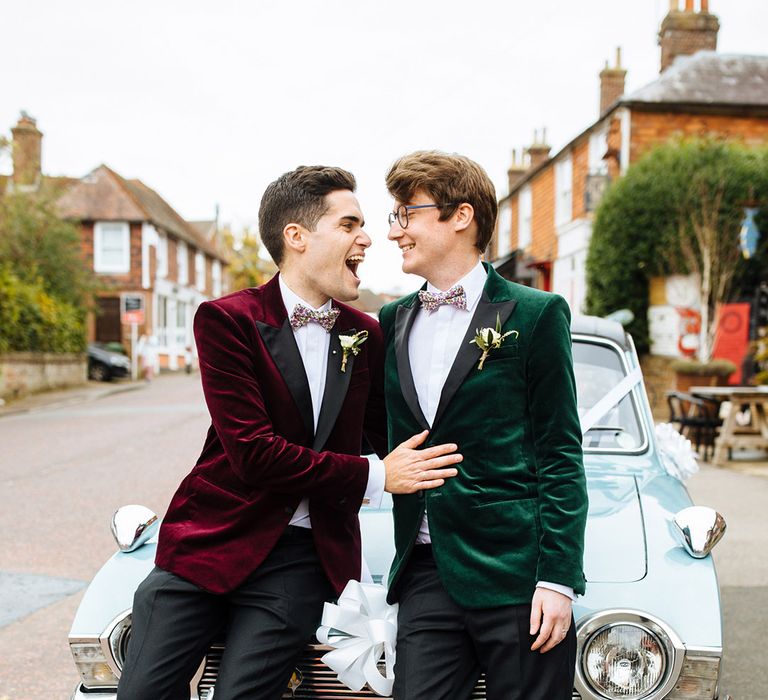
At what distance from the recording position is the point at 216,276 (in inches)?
2083

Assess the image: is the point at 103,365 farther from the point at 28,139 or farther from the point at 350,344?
the point at 350,344

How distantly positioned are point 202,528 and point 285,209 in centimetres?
94

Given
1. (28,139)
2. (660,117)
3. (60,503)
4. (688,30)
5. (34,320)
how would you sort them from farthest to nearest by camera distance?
(28,139), (34,320), (688,30), (660,117), (60,503)

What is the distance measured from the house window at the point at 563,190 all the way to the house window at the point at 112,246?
2018cm

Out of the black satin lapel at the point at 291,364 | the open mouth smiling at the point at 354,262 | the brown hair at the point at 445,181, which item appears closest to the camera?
the brown hair at the point at 445,181

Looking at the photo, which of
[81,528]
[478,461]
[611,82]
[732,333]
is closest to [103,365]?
[611,82]

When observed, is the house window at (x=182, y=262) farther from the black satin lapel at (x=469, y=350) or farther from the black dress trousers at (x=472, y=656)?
the black dress trousers at (x=472, y=656)

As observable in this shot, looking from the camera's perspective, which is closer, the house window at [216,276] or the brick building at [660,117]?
the brick building at [660,117]

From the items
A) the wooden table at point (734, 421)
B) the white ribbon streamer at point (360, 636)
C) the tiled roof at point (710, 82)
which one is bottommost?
the wooden table at point (734, 421)

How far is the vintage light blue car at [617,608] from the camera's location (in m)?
2.25

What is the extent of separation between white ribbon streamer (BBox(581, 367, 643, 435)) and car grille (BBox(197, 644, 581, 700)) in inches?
56.7

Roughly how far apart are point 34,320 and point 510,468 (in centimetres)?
2211

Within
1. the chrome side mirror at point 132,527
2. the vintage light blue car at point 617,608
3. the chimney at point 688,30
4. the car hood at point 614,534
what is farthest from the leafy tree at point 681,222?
the chrome side mirror at point 132,527

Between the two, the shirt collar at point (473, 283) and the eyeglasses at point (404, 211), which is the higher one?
the eyeglasses at point (404, 211)
